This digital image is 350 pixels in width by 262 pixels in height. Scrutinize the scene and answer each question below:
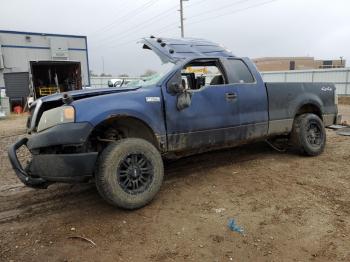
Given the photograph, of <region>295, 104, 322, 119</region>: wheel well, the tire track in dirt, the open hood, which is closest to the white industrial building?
the open hood

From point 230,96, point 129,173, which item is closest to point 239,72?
point 230,96

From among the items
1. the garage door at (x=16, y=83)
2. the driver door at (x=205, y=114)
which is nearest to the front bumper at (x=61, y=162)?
the driver door at (x=205, y=114)

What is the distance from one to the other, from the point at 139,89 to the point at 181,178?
5.12 ft

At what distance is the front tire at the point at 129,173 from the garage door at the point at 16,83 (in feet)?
56.0

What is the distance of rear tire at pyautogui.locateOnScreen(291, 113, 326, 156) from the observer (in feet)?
20.9

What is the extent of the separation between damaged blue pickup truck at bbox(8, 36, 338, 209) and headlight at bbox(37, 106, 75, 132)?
12 mm

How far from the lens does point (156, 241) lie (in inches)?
142

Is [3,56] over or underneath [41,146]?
over

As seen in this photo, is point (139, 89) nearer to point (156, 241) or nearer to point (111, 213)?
point (111, 213)

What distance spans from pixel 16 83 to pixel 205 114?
17.2m

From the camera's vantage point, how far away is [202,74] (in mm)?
6039

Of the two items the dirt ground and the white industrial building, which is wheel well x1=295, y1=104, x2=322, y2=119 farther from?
the white industrial building

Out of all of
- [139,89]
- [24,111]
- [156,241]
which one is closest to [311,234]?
[156,241]

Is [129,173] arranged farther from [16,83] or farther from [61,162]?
[16,83]
